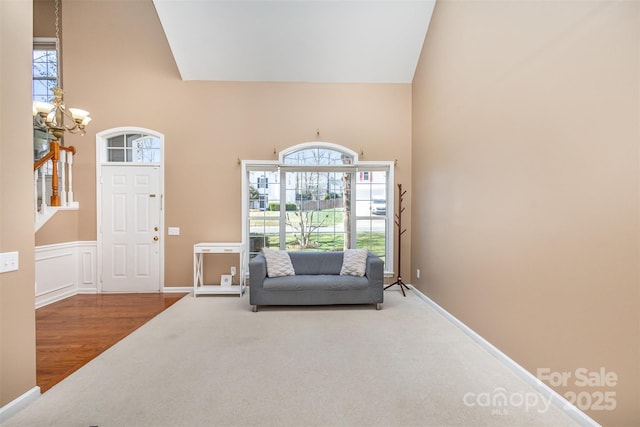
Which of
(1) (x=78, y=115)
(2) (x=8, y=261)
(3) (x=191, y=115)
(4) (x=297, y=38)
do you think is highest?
(4) (x=297, y=38)

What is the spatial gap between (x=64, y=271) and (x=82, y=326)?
5.51 feet

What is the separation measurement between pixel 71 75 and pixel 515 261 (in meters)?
6.81

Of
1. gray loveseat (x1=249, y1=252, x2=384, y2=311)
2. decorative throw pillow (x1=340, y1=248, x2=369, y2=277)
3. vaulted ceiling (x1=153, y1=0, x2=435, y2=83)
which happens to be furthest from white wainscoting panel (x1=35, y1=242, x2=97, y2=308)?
decorative throw pillow (x1=340, y1=248, x2=369, y2=277)

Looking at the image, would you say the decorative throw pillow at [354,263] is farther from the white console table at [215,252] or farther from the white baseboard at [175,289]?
the white baseboard at [175,289]

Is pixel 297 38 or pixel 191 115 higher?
pixel 297 38

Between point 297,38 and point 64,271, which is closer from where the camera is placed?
point 297,38

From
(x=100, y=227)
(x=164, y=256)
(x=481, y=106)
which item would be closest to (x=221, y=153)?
(x=164, y=256)

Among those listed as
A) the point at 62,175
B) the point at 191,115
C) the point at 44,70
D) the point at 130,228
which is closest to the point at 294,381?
the point at 130,228

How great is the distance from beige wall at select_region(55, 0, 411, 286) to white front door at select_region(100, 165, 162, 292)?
0.20 metres

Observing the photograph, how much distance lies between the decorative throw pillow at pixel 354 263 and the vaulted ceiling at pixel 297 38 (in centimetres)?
296

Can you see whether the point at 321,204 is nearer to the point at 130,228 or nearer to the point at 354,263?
the point at 354,263

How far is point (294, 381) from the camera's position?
7.50 ft

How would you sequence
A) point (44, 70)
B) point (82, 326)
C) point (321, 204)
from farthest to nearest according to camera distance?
1. point (321, 204)
2. point (44, 70)
3. point (82, 326)

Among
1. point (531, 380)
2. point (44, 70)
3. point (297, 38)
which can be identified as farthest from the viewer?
point (44, 70)
